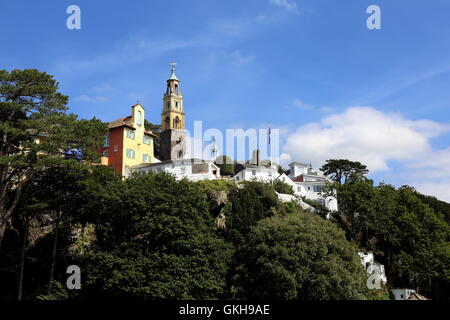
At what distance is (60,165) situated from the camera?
135ft

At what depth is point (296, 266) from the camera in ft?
131

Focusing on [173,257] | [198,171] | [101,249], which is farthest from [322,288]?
[198,171]

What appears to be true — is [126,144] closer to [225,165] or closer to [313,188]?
[225,165]

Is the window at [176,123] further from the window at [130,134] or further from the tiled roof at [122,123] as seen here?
the window at [130,134]

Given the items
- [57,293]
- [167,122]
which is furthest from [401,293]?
[167,122]

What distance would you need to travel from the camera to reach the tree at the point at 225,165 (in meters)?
96.1

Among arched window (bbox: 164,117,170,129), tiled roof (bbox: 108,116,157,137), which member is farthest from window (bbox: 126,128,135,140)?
arched window (bbox: 164,117,170,129)

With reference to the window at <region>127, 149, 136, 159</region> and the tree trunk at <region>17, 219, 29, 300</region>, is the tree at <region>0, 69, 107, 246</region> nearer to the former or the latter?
the tree trunk at <region>17, 219, 29, 300</region>

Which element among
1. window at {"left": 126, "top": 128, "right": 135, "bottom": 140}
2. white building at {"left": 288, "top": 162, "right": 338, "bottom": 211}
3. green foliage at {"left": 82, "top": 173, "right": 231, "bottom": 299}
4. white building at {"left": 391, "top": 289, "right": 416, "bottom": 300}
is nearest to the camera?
green foliage at {"left": 82, "top": 173, "right": 231, "bottom": 299}

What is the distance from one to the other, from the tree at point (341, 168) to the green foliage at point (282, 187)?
3263cm

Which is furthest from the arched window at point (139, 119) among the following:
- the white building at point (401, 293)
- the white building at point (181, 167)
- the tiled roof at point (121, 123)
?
the white building at point (401, 293)

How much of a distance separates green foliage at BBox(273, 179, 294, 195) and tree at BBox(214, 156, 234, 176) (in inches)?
990

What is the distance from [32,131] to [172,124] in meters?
42.8

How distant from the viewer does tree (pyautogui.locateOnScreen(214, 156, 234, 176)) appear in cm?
9612
